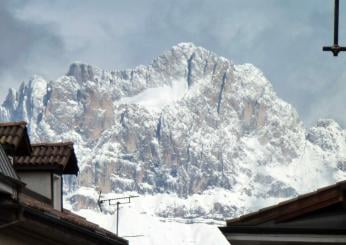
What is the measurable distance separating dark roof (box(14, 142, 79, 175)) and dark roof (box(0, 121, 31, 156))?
6.71 feet

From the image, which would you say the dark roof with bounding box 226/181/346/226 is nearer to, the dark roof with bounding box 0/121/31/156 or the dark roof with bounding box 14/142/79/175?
the dark roof with bounding box 0/121/31/156

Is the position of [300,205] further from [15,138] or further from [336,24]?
[15,138]

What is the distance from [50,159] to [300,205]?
31.3ft

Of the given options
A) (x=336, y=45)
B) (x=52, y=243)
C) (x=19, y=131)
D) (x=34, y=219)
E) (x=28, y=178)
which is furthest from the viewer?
(x=28, y=178)

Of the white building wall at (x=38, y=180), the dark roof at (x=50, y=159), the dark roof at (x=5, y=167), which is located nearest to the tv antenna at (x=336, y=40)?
the dark roof at (x=5, y=167)

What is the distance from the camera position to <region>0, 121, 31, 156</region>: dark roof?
16469 millimetres

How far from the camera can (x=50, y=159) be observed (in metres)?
20.2

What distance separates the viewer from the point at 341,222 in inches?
434

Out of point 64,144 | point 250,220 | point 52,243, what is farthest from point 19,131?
point 250,220

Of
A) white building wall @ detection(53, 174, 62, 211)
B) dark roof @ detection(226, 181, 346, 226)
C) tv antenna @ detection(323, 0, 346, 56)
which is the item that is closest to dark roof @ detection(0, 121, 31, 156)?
white building wall @ detection(53, 174, 62, 211)

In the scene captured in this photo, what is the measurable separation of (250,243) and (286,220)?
37cm

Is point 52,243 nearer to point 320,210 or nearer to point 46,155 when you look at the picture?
point 320,210

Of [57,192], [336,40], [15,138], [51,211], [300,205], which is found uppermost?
[336,40]

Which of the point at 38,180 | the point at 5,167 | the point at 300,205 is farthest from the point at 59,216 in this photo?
the point at 38,180
